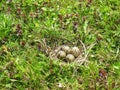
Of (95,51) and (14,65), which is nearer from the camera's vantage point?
(14,65)

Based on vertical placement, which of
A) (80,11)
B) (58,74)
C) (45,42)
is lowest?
(58,74)

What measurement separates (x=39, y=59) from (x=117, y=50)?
112 cm

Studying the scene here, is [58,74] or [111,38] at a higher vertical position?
[111,38]

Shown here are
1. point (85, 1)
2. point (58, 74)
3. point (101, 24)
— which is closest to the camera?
point (58, 74)

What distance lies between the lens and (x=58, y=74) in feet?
14.3

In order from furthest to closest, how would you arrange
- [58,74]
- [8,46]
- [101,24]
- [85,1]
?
[85,1] → [101,24] → [8,46] → [58,74]

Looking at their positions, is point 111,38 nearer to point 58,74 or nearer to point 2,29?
point 58,74

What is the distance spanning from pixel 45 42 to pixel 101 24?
95cm

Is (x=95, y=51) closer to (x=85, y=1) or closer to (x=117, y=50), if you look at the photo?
(x=117, y=50)

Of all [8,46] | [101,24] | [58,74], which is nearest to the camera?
[58,74]

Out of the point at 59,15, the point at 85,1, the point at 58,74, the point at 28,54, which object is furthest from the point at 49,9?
the point at 58,74

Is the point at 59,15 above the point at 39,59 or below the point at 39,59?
above

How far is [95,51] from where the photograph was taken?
475 centimetres

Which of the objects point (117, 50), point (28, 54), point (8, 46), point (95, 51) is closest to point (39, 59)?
→ point (28, 54)
